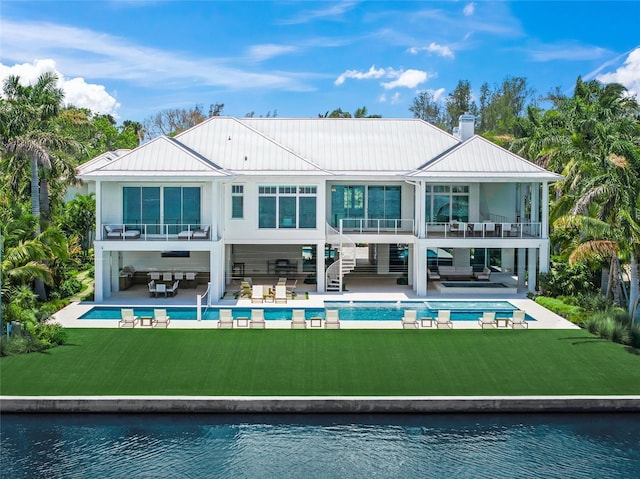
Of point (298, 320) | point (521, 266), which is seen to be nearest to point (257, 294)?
point (298, 320)

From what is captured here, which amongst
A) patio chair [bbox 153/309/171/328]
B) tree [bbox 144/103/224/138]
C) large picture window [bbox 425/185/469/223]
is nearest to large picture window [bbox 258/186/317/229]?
large picture window [bbox 425/185/469/223]

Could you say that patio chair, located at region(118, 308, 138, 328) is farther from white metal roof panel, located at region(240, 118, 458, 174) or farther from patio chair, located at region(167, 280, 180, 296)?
white metal roof panel, located at region(240, 118, 458, 174)

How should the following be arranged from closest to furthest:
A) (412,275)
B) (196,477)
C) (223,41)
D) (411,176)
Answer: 1. (196,477)
2. (411,176)
3. (412,275)
4. (223,41)

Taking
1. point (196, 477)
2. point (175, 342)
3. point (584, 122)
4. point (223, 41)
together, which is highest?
point (223, 41)

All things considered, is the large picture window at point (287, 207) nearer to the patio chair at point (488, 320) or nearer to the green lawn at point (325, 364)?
the green lawn at point (325, 364)

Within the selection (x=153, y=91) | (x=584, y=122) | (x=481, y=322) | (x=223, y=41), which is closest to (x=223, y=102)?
(x=153, y=91)

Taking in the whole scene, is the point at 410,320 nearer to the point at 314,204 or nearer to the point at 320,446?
the point at 314,204

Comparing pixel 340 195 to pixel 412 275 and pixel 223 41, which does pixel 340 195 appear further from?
pixel 223 41
